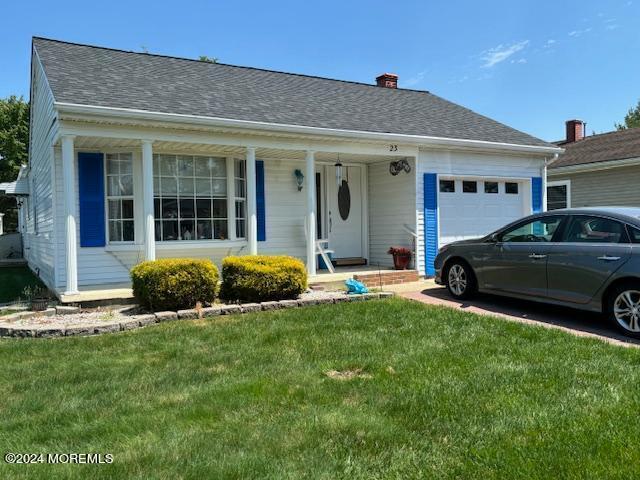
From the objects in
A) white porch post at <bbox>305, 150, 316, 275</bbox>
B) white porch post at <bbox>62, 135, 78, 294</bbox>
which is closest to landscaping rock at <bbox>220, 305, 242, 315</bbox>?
white porch post at <bbox>62, 135, 78, 294</bbox>

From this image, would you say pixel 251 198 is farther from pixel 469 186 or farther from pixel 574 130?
pixel 574 130

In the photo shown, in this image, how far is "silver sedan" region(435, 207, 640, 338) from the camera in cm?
566

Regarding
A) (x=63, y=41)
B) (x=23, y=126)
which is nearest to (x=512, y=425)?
(x=63, y=41)

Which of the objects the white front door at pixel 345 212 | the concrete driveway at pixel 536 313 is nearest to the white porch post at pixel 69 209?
the concrete driveway at pixel 536 313

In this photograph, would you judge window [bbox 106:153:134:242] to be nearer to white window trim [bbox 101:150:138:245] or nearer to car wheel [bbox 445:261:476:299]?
white window trim [bbox 101:150:138:245]

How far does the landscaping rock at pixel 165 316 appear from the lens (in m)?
6.72

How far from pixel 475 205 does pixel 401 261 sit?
8.45 ft

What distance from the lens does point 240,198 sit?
10242mm

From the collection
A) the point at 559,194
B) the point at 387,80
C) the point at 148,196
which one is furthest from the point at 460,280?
the point at 559,194

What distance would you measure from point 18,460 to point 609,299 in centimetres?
598

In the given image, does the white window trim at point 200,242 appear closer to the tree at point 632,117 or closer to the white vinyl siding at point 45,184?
the white vinyl siding at point 45,184

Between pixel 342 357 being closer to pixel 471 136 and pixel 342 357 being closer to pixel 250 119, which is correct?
pixel 250 119

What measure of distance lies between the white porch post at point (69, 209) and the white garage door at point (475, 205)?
747 centimetres

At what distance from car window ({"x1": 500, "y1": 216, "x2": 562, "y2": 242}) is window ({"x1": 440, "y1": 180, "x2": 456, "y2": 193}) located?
4.12m
